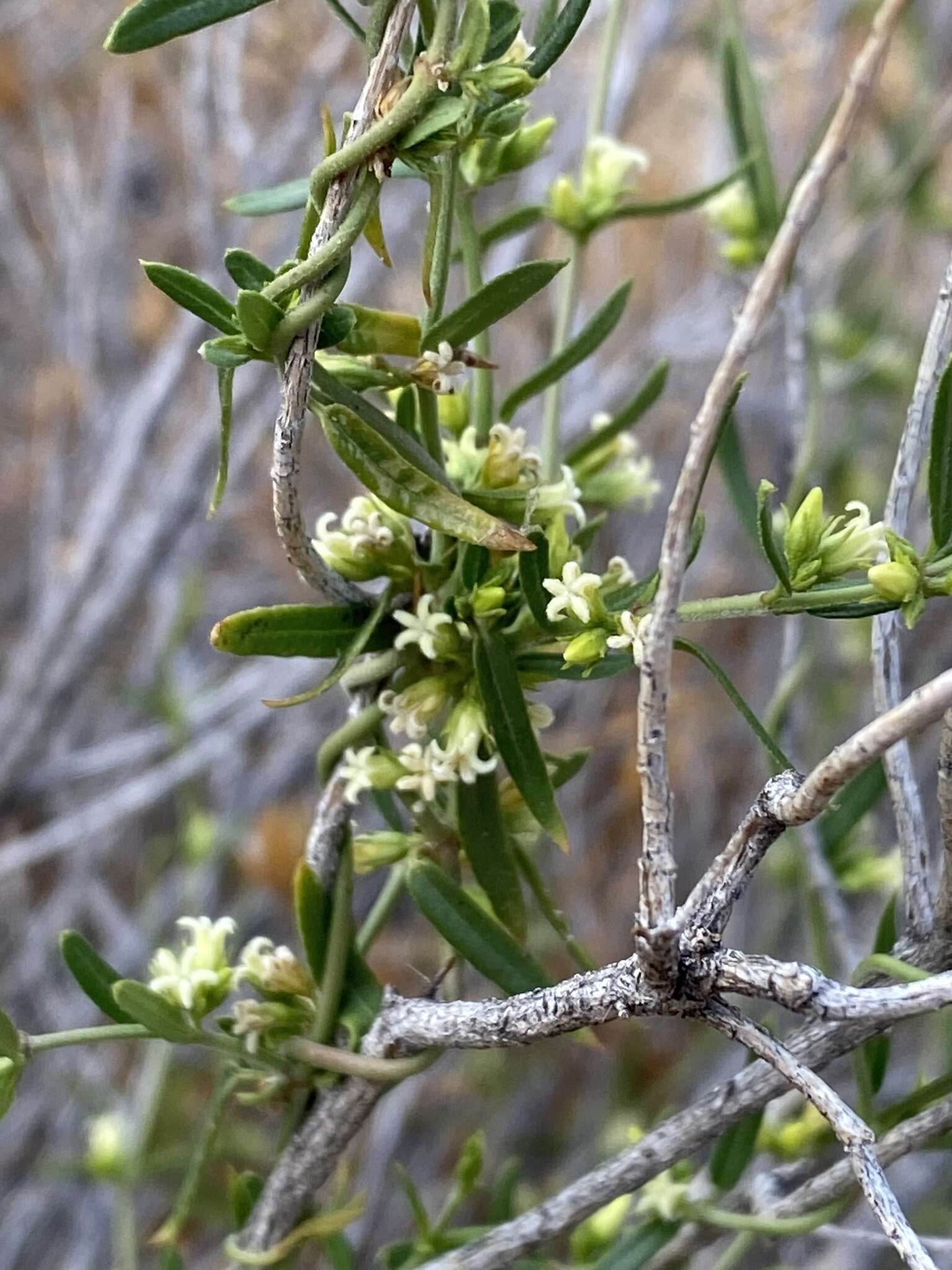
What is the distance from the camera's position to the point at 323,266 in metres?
0.44

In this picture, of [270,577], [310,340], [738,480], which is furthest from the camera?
[270,577]

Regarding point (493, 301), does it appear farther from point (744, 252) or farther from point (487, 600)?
point (744, 252)

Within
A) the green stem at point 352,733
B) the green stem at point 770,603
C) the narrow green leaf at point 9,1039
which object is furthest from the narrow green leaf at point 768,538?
the narrow green leaf at point 9,1039

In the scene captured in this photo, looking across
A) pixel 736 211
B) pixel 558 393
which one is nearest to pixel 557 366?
pixel 558 393

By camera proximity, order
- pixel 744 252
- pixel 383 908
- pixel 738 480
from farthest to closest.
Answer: pixel 744 252, pixel 738 480, pixel 383 908

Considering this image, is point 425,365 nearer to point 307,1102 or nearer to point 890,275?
point 307,1102

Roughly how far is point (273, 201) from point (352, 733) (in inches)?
11.5

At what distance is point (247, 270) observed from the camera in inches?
19.3

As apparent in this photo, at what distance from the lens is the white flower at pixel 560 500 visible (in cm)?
60

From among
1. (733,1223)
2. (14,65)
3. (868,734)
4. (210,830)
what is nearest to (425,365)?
(868,734)

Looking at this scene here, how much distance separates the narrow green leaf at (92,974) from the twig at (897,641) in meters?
0.42

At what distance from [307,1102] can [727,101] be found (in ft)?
2.50

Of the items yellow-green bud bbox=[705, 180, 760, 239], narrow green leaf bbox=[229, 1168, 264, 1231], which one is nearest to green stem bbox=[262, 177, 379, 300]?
narrow green leaf bbox=[229, 1168, 264, 1231]

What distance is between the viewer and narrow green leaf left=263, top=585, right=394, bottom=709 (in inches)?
20.7
